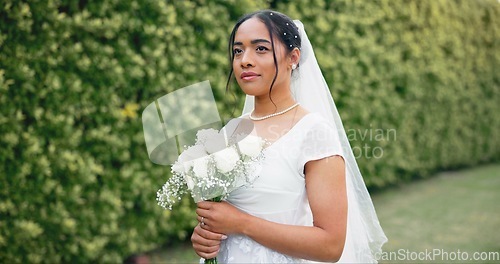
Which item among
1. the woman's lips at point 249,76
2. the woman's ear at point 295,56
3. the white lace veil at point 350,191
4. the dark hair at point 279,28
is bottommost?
the white lace veil at point 350,191

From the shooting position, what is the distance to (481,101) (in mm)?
11016

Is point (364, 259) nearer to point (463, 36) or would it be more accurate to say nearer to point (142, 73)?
point (142, 73)

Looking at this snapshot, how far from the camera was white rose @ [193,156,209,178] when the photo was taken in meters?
1.91

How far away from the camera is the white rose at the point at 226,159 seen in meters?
1.89

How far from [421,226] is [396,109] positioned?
2396 mm

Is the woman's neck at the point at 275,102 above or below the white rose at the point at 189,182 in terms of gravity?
above

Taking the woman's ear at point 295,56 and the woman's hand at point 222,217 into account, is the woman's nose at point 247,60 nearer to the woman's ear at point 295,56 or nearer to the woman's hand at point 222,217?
the woman's ear at point 295,56

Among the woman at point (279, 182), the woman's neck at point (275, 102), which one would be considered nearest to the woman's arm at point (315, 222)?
the woman at point (279, 182)

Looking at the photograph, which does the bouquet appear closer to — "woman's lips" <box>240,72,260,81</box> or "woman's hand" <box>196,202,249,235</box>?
"woman's hand" <box>196,202,249,235</box>

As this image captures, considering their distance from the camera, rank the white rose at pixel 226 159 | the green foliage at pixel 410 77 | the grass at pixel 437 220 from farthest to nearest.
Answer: the green foliage at pixel 410 77
the grass at pixel 437 220
the white rose at pixel 226 159

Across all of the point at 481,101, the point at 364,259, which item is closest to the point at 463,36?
the point at 481,101

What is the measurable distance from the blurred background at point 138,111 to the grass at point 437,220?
29 mm

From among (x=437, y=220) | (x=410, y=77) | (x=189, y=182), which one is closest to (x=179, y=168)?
(x=189, y=182)

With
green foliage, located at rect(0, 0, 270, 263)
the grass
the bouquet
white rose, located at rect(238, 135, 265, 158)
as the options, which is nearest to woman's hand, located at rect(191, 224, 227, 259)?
the bouquet
